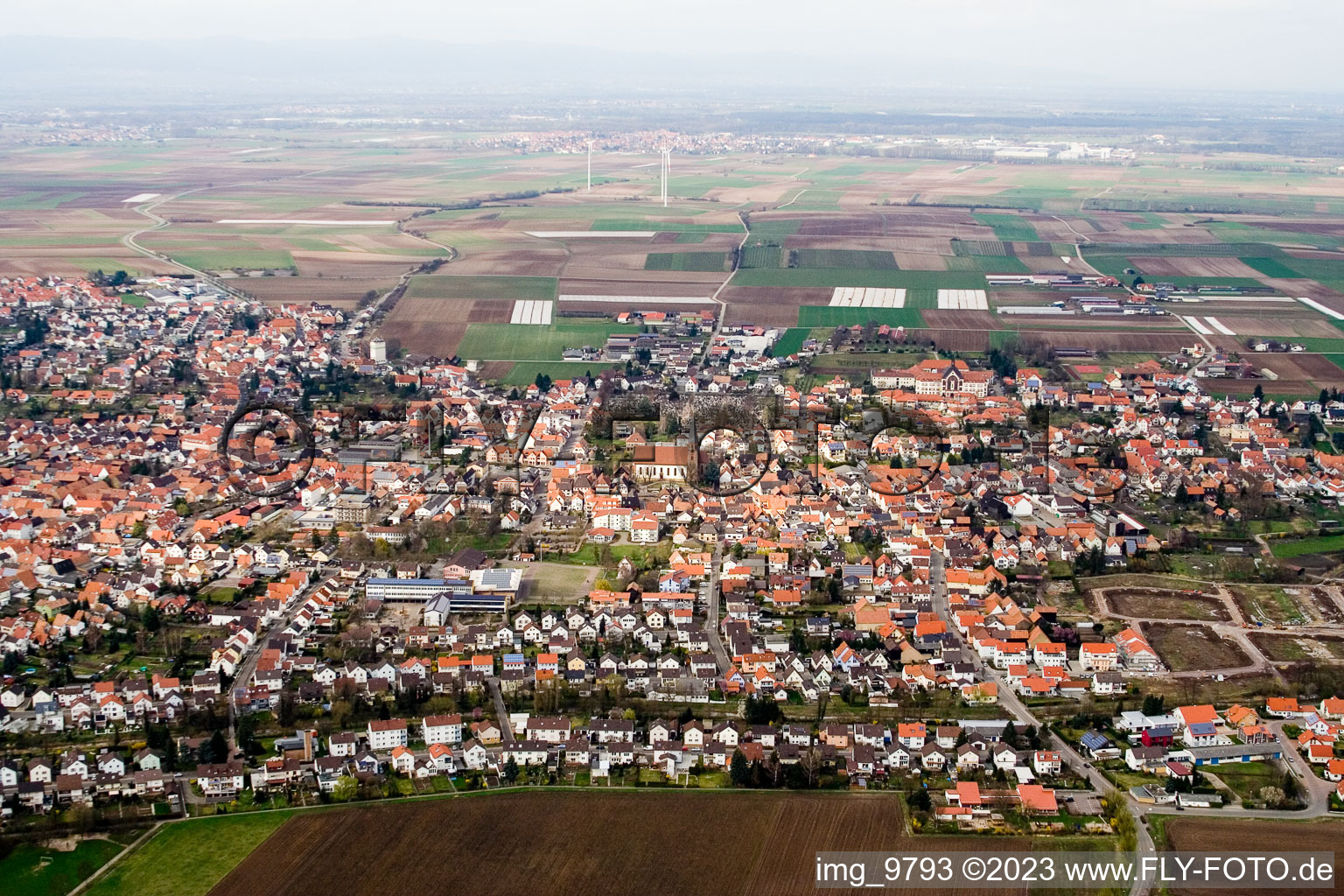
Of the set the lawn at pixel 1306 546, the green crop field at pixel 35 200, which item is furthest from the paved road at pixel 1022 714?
the green crop field at pixel 35 200

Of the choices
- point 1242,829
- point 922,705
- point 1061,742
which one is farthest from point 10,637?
point 1242,829

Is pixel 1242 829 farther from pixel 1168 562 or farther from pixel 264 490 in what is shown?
pixel 264 490

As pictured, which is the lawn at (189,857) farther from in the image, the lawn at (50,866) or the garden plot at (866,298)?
the garden plot at (866,298)

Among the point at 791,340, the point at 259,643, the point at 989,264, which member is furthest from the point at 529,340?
the point at 259,643

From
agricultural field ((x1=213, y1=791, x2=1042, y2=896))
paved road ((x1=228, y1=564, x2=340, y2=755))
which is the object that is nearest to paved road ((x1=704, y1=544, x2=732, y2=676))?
agricultural field ((x1=213, y1=791, x2=1042, y2=896))

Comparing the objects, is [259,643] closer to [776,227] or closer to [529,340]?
[529,340]

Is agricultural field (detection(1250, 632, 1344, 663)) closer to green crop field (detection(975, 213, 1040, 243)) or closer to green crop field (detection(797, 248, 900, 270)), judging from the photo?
green crop field (detection(797, 248, 900, 270))
